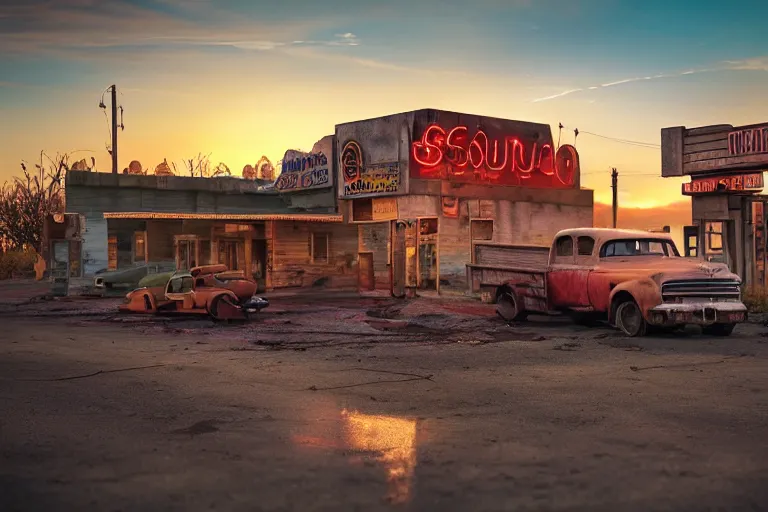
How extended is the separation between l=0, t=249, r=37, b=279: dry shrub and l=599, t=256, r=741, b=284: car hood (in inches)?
1749

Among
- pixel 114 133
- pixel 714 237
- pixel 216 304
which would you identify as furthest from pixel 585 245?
pixel 114 133

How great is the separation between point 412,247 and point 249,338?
47.6 ft

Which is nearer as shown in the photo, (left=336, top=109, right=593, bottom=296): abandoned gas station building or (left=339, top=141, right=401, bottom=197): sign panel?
(left=336, top=109, right=593, bottom=296): abandoned gas station building

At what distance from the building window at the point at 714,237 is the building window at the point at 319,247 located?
56.9 feet

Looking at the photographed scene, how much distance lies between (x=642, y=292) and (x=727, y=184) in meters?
8.53

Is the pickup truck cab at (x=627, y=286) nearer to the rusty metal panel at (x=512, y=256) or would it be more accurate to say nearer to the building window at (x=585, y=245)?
the building window at (x=585, y=245)

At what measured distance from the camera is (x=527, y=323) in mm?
19531

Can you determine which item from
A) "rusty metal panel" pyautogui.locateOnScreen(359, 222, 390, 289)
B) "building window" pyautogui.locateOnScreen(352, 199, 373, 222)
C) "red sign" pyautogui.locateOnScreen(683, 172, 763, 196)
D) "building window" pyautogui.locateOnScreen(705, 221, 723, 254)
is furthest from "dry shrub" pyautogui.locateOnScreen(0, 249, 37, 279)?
"building window" pyautogui.locateOnScreen(705, 221, 723, 254)

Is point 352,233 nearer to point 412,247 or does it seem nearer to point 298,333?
point 412,247

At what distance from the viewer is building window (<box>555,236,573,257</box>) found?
18.0 meters

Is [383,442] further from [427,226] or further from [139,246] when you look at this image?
[139,246]

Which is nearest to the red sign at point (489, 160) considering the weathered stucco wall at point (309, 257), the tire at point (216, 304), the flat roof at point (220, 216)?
the flat roof at point (220, 216)

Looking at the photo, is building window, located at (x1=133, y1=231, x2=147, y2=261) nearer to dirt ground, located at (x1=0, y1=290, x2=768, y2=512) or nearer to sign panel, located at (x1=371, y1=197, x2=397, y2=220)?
sign panel, located at (x1=371, y1=197, x2=397, y2=220)

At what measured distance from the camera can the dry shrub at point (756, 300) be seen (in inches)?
809
